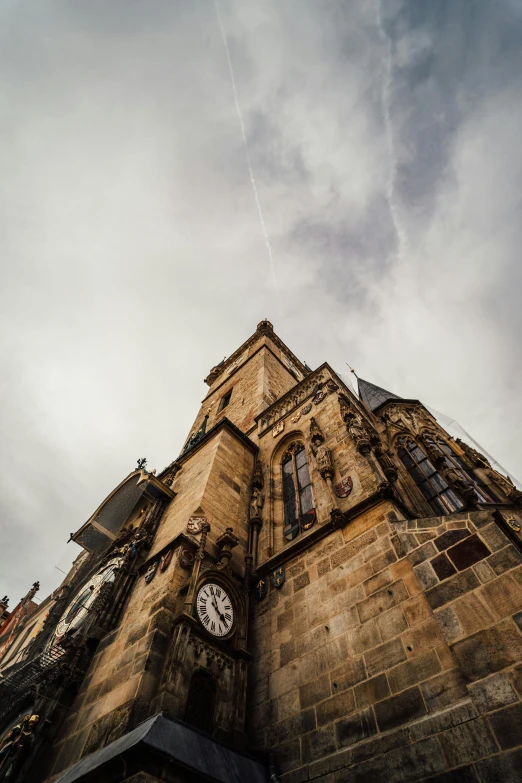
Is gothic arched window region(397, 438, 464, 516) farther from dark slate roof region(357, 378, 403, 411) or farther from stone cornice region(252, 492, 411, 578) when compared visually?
dark slate roof region(357, 378, 403, 411)

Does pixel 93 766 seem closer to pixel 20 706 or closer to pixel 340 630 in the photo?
pixel 340 630

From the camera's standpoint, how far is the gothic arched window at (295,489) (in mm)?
9250

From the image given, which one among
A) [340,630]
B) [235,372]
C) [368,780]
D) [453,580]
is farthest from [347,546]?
[235,372]

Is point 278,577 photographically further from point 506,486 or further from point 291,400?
point 291,400

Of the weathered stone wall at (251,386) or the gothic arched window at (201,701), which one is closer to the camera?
the gothic arched window at (201,701)

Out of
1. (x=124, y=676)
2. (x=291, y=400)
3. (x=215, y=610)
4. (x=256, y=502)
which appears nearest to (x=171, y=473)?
(x=256, y=502)

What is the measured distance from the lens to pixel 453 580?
17.2ft

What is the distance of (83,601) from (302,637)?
21.8ft

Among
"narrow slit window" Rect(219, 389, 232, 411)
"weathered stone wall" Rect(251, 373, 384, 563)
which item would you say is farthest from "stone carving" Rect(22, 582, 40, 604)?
"weathered stone wall" Rect(251, 373, 384, 563)

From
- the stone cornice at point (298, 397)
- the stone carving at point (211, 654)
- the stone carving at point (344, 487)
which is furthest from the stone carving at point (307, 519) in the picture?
the stone cornice at point (298, 397)

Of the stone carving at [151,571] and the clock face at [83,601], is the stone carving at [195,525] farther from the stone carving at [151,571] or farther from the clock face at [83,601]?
the clock face at [83,601]

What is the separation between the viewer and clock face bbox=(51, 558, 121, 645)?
32.1 ft

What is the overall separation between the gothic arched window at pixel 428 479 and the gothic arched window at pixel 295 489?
109 inches

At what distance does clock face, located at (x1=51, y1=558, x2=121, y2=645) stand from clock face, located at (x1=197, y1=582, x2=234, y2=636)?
11.3 ft
